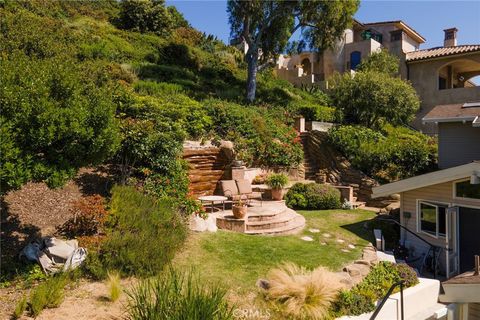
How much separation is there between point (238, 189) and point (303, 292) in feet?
27.2

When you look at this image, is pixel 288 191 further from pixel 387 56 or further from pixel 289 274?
pixel 387 56

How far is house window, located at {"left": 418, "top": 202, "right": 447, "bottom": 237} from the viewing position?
38.2ft

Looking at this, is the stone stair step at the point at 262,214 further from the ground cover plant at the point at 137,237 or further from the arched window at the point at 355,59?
the arched window at the point at 355,59

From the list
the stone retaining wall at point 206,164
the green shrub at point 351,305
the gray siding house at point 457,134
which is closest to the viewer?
the green shrub at point 351,305

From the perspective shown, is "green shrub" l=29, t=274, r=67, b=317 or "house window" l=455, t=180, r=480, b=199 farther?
"house window" l=455, t=180, r=480, b=199

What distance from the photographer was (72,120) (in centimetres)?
674

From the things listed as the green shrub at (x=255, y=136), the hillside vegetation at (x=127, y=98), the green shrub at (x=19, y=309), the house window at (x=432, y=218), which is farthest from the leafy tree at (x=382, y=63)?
the green shrub at (x=19, y=309)

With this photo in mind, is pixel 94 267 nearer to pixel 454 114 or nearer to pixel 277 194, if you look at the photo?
pixel 277 194

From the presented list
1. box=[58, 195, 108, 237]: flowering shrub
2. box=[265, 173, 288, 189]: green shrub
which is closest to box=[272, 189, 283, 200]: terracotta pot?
box=[265, 173, 288, 189]: green shrub

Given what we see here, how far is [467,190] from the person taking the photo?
36.1ft

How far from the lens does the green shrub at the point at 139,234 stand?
7.60 meters

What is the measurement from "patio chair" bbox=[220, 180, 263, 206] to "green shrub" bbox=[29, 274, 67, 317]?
846 cm

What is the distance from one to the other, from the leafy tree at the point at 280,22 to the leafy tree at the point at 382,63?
4.52 meters

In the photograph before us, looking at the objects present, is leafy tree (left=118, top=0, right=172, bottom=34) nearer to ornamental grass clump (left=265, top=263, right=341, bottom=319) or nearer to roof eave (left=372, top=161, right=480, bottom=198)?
roof eave (left=372, top=161, right=480, bottom=198)
